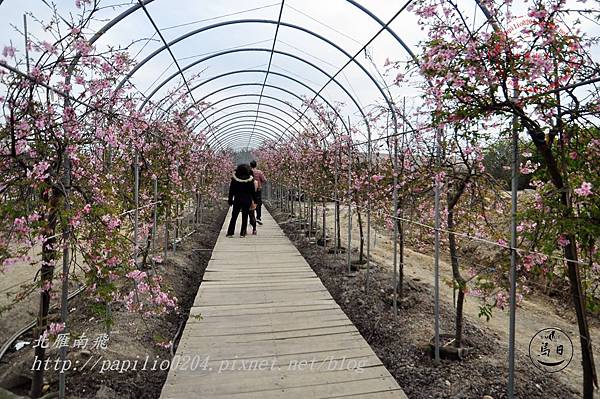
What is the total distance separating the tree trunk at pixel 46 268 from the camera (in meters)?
2.06

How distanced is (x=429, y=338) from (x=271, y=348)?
55.0 inches

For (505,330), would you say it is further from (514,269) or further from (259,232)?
(259,232)

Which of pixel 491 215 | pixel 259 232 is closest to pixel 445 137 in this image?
pixel 491 215

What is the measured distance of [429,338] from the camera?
136 inches

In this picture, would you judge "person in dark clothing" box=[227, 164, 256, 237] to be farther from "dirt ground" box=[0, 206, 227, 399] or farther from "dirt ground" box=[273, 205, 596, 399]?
"dirt ground" box=[0, 206, 227, 399]

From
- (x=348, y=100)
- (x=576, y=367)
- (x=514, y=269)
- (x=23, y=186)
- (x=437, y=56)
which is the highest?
(x=348, y=100)

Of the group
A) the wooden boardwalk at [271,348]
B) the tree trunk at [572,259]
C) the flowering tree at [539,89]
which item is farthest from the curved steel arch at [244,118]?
the tree trunk at [572,259]

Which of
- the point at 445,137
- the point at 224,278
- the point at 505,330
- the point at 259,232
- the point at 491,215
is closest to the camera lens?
the point at 445,137

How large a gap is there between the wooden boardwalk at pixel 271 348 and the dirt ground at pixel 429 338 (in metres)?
0.23

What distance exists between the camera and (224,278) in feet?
17.0

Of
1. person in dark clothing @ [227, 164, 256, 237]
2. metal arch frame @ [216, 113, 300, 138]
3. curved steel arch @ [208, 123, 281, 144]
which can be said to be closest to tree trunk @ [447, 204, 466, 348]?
person in dark clothing @ [227, 164, 256, 237]

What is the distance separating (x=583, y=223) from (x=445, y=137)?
4.27 feet

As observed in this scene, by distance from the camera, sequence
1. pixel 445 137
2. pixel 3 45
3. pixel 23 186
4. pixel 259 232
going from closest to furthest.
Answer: pixel 3 45 → pixel 23 186 → pixel 445 137 → pixel 259 232

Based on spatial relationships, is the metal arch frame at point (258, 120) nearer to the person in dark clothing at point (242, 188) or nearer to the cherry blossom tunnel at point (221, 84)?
the cherry blossom tunnel at point (221, 84)
